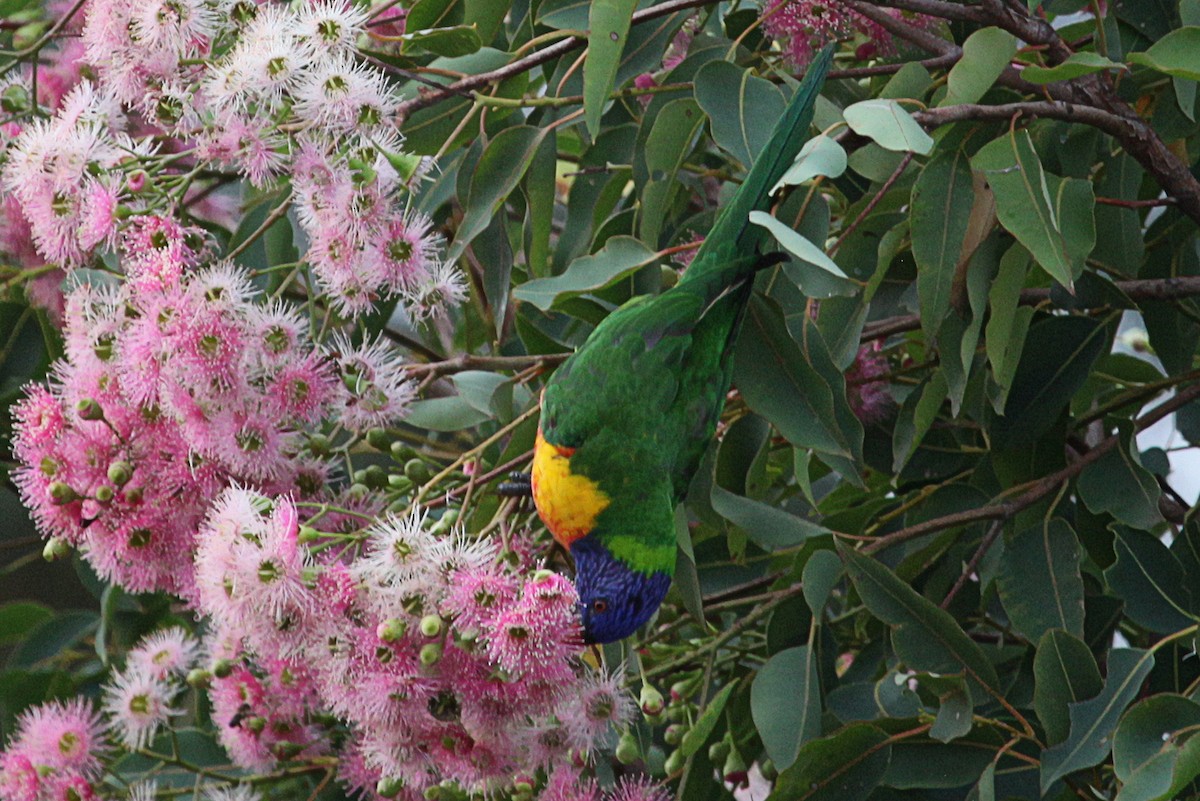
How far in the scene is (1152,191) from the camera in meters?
1.60

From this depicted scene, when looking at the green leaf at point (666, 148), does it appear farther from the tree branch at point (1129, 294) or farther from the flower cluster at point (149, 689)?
the flower cluster at point (149, 689)

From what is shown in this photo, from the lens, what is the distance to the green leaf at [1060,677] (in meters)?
1.22

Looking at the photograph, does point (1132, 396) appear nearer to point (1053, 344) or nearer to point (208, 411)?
point (1053, 344)

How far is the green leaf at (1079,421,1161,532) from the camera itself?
4.39 feet

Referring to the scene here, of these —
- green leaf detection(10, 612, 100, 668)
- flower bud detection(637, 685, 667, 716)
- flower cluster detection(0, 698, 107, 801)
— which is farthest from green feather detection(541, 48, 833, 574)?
green leaf detection(10, 612, 100, 668)

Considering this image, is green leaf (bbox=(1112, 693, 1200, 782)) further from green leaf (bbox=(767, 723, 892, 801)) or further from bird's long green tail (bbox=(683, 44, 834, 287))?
bird's long green tail (bbox=(683, 44, 834, 287))

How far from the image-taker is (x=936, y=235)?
1.20 m

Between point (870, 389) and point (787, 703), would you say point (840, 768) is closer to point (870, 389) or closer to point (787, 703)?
point (787, 703)

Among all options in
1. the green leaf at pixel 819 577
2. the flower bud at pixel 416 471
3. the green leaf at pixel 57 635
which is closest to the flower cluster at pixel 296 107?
the flower bud at pixel 416 471

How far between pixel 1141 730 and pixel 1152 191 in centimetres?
74

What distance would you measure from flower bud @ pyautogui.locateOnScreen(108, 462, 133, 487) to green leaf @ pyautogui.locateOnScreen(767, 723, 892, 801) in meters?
0.69

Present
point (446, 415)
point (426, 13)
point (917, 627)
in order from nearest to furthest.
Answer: point (917, 627), point (426, 13), point (446, 415)

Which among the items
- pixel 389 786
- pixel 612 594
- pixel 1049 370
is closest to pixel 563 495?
pixel 612 594

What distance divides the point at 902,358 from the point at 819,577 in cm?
55
